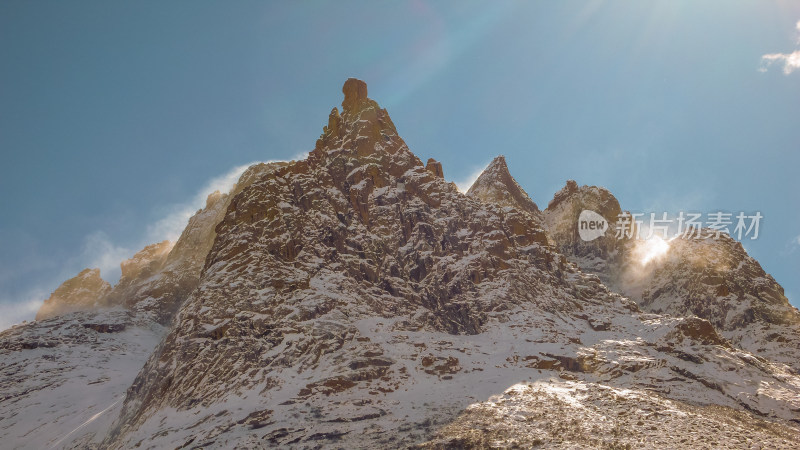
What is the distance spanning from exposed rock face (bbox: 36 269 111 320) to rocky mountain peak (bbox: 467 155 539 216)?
9952 centimetres

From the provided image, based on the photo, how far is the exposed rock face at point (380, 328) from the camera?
44.7 meters

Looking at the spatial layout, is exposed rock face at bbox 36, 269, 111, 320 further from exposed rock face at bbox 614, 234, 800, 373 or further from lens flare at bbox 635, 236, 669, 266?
lens flare at bbox 635, 236, 669, 266

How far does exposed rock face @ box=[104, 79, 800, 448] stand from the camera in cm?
4469

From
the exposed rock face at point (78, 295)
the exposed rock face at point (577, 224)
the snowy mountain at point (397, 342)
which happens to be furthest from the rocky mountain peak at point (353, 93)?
the exposed rock face at point (78, 295)

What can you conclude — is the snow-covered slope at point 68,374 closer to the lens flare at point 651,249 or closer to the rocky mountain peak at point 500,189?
the rocky mountain peak at point 500,189

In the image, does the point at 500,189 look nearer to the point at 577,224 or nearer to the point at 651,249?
the point at 577,224

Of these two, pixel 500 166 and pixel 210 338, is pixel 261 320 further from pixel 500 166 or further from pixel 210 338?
pixel 500 166

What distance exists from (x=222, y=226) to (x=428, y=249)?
30.5 m

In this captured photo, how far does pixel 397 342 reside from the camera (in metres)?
55.6

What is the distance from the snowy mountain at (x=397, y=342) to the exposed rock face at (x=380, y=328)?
9.7 inches

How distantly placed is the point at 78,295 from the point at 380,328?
115 metres

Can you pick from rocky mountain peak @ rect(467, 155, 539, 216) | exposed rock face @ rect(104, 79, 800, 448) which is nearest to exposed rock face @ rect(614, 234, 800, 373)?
rocky mountain peak @ rect(467, 155, 539, 216)

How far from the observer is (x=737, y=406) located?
4506 centimetres

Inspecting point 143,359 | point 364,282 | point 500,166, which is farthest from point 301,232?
point 500,166
